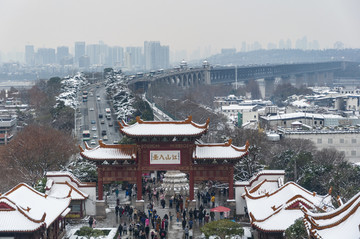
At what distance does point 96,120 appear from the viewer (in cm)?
6981

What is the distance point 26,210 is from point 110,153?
24.1 ft

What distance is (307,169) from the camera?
33.8 metres

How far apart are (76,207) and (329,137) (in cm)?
3020

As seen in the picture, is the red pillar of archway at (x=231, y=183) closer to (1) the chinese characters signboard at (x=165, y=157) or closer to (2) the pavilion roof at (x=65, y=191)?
(1) the chinese characters signboard at (x=165, y=157)

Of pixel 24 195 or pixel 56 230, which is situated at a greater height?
pixel 24 195

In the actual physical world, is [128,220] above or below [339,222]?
below

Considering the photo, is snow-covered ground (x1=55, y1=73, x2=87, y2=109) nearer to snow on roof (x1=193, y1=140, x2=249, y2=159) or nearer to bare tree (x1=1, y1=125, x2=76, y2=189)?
bare tree (x1=1, y1=125, x2=76, y2=189)

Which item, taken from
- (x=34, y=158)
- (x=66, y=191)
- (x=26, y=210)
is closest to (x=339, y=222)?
(x=26, y=210)

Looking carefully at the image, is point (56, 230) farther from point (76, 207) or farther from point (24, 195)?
point (76, 207)

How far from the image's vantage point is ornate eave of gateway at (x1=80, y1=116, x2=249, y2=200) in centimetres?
2891

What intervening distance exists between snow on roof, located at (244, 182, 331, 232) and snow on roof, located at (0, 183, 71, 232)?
7.47 metres

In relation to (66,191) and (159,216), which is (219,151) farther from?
(66,191)

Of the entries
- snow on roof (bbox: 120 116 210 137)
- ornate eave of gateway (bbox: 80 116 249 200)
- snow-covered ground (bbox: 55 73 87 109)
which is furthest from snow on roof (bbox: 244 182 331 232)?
snow-covered ground (bbox: 55 73 87 109)

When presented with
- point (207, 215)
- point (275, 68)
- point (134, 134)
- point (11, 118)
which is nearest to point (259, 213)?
point (207, 215)
